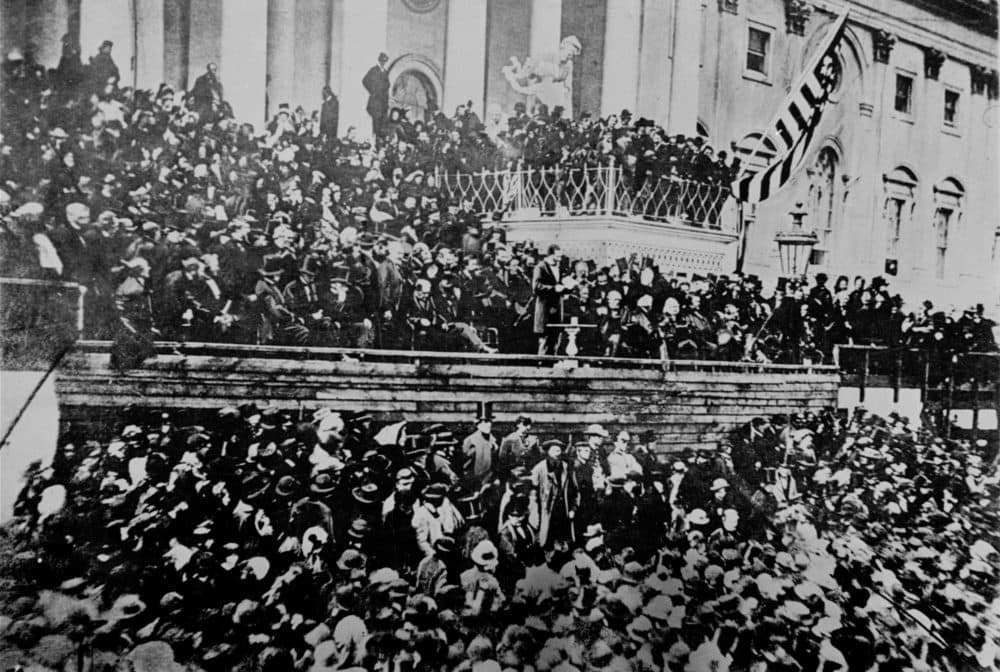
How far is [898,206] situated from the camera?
486 cm

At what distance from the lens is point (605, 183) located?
13.4 feet

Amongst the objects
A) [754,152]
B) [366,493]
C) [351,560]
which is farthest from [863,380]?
[351,560]

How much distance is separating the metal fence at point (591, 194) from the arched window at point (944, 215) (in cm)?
127

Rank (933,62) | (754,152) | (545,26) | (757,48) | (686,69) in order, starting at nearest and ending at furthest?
1. (545,26)
2. (686,69)
3. (757,48)
4. (754,152)
5. (933,62)

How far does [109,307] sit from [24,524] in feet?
2.57

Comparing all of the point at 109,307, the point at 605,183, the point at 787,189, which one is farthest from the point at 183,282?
the point at 787,189

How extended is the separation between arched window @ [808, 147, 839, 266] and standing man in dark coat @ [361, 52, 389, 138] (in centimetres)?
225

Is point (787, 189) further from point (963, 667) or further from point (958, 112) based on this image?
point (963, 667)

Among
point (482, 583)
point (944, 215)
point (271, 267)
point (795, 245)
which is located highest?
point (944, 215)

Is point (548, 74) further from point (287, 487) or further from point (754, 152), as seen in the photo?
point (287, 487)

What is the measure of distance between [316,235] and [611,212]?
4.48 ft

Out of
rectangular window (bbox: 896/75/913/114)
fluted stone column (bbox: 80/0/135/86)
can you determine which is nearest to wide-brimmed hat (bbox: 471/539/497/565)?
fluted stone column (bbox: 80/0/135/86)

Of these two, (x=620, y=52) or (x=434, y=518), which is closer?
(x=434, y=518)

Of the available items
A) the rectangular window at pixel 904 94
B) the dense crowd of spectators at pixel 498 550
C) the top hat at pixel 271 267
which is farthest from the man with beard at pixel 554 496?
the rectangular window at pixel 904 94
